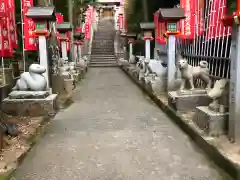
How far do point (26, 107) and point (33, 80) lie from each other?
722mm

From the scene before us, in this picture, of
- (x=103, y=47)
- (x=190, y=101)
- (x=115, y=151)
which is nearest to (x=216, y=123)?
(x=115, y=151)

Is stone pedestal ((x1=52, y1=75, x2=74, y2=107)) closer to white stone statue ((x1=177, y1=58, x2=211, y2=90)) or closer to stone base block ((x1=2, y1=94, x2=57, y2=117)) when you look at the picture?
stone base block ((x1=2, y1=94, x2=57, y2=117))

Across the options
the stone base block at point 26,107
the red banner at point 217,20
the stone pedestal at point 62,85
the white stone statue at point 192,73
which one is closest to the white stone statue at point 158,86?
the red banner at point 217,20

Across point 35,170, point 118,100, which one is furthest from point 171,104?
point 35,170

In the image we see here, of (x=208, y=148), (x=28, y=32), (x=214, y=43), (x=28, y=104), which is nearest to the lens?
(x=208, y=148)

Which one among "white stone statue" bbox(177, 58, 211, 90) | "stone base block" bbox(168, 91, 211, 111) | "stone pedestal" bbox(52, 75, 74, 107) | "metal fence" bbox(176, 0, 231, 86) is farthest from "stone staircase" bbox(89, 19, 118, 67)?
"stone base block" bbox(168, 91, 211, 111)

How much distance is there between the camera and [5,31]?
26.8ft

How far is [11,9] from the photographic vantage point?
8539mm

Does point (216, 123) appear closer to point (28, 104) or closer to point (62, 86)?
point (28, 104)

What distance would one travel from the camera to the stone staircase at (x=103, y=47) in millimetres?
27578

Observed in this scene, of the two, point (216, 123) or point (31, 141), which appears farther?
point (31, 141)

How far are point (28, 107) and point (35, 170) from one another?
133 inches

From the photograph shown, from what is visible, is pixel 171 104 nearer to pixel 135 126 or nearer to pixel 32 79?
pixel 135 126

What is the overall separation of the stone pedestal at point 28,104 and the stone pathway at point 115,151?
0.48 meters
